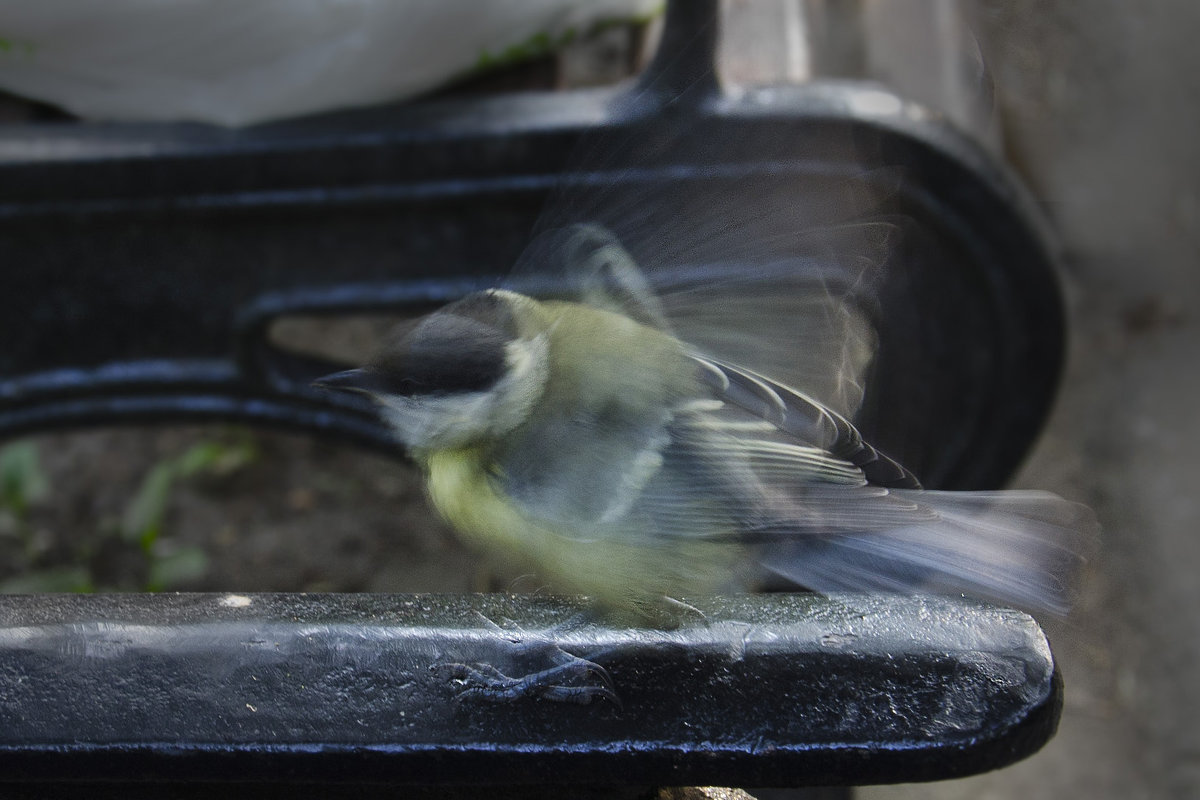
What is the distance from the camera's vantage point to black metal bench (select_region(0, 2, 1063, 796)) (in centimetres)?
127

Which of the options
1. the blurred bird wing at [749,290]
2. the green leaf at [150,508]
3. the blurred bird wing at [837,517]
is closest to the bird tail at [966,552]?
the blurred bird wing at [837,517]

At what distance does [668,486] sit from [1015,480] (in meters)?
2.39

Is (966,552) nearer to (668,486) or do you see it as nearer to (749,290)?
(668,486)

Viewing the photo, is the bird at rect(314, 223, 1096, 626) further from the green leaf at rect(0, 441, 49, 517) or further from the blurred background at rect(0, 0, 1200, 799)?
the green leaf at rect(0, 441, 49, 517)

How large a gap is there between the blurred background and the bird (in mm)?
1162

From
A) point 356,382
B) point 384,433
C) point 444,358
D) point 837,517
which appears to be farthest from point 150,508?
point 837,517

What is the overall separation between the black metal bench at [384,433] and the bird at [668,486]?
2.9 inches

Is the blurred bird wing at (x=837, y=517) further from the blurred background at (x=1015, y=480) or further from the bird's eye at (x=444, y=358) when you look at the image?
the blurred background at (x=1015, y=480)

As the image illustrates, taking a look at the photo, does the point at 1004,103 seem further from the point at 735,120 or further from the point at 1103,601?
the point at 735,120

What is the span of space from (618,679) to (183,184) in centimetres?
167

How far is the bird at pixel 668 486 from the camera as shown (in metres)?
1.52

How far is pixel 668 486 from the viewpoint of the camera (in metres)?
1.55

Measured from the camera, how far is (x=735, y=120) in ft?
7.89

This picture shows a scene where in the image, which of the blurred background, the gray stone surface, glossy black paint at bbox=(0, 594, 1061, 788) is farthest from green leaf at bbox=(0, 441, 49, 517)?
the gray stone surface
